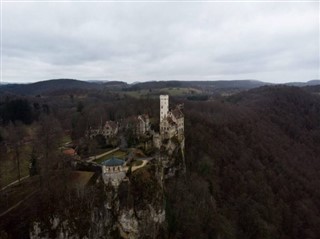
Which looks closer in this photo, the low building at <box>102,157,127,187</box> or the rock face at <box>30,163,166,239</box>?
the rock face at <box>30,163,166,239</box>

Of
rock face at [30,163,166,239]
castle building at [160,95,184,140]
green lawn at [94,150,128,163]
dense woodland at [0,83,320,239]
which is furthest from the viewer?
castle building at [160,95,184,140]

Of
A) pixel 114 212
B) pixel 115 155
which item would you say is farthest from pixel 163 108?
pixel 114 212

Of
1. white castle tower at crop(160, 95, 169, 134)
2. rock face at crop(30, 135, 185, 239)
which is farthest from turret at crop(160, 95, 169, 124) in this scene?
rock face at crop(30, 135, 185, 239)

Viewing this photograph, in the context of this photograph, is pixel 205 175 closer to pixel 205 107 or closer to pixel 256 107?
pixel 205 107

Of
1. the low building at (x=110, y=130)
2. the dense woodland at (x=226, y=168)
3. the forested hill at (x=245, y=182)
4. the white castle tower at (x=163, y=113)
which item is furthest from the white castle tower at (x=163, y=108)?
the forested hill at (x=245, y=182)

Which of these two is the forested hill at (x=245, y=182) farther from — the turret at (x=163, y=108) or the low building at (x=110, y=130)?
the low building at (x=110, y=130)

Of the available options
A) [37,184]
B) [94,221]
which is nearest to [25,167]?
[37,184]

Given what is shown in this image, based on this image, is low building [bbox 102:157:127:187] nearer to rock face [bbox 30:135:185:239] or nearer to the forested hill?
rock face [bbox 30:135:185:239]
